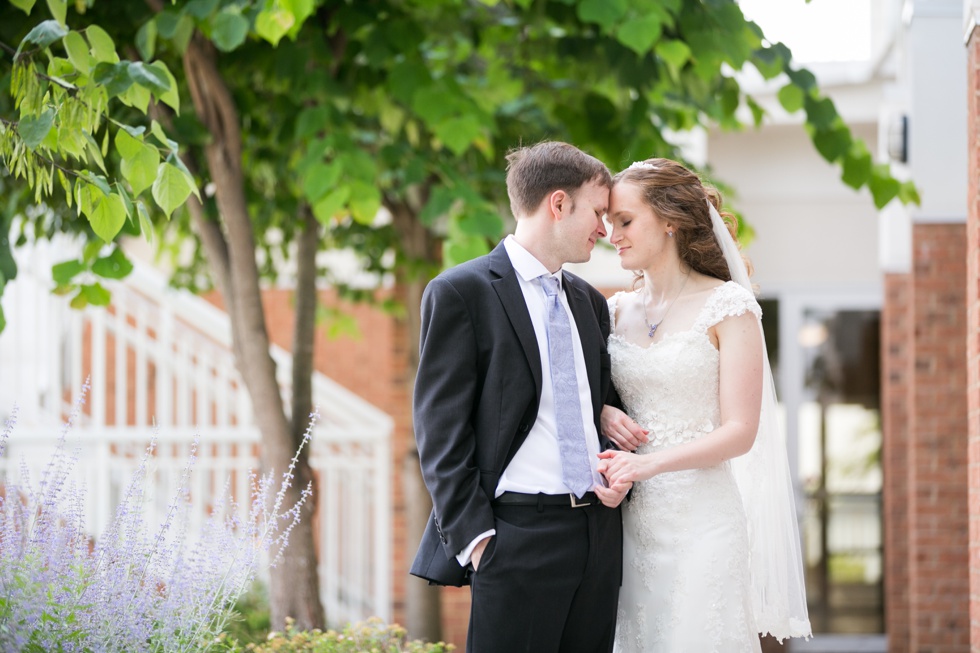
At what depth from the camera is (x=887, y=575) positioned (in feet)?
28.1

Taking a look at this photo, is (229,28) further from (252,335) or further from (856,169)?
(856,169)

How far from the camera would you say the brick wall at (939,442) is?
22.6ft

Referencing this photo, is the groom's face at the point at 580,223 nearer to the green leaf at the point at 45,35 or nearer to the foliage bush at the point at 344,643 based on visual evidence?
the green leaf at the point at 45,35

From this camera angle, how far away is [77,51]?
2980mm

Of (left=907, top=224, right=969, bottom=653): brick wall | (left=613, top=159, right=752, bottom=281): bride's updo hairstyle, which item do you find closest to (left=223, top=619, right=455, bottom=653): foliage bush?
(left=613, top=159, right=752, bottom=281): bride's updo hairstyle

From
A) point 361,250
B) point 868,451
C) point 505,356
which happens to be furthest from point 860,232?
point 505,356

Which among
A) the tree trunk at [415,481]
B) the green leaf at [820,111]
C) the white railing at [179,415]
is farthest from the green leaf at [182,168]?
the white railing at [179,415]

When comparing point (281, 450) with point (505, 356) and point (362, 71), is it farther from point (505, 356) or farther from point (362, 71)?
point (505, 356)

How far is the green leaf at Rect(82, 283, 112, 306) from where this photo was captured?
462cm

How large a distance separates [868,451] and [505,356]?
6.92 meters

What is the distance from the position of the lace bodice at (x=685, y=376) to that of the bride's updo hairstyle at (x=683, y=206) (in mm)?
161

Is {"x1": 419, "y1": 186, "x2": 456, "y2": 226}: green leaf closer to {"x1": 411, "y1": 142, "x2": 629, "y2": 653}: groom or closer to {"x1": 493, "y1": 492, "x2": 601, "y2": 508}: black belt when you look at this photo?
{"x1": 411, "y1": 142, "x2": 629, "y2": 653}: groom

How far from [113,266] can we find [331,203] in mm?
870

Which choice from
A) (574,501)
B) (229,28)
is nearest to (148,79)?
(229,28)
